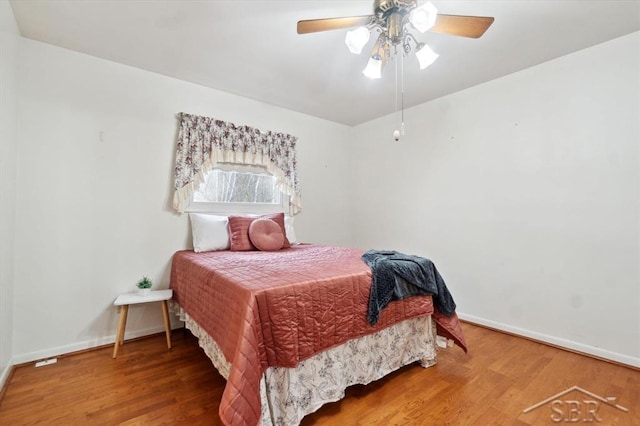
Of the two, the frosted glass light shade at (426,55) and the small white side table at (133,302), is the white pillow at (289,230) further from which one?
the frosted glass light shade at (426,55)

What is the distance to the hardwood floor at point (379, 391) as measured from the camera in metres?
1.51

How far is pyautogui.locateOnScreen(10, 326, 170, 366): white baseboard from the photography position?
2096mm

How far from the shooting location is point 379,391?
5.73 ft

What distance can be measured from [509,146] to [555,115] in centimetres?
40

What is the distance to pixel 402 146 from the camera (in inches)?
145

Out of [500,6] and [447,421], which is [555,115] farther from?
[447,421]

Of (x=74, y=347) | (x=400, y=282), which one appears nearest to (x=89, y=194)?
(x=74, y=347)

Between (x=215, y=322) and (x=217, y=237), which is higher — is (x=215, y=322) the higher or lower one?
the lower one

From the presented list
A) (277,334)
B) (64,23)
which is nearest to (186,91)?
(64,23)

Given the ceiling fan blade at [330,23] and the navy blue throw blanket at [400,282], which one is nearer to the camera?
the ceiling fan blade at [330,23]

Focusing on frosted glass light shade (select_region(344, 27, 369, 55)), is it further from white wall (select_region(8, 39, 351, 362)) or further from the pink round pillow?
white wall (select_region(8, 39, 351, 362))

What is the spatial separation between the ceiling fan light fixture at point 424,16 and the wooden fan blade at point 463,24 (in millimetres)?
122

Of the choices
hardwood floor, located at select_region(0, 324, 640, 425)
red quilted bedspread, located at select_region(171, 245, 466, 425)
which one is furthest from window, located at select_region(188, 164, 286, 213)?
hardwood floor, located at select_region(0, 324, 640, 425)

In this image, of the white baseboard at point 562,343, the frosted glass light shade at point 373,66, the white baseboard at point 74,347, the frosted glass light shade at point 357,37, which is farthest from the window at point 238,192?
the white baseboard at point 562,343
